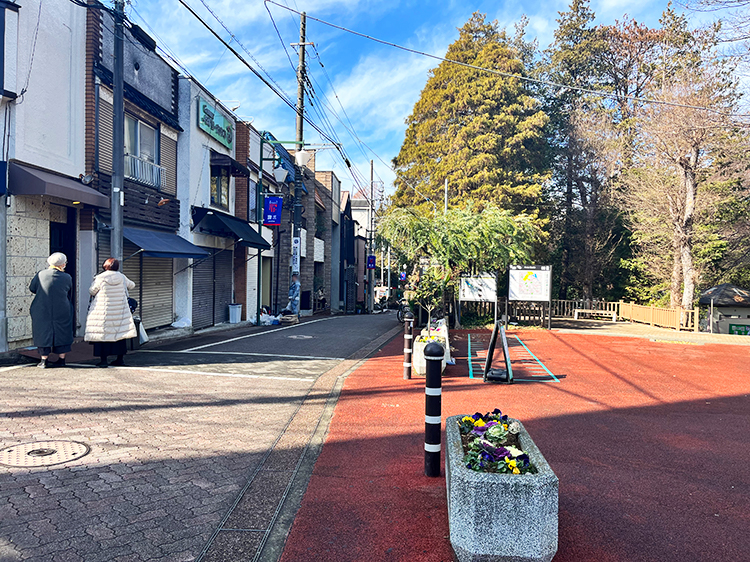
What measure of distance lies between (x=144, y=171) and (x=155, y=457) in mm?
10945

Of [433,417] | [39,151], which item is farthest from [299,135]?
[433,417]

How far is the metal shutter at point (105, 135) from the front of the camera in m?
11.9

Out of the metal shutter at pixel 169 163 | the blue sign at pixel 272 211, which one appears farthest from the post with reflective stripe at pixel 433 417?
the blue sign at pixel 272 211

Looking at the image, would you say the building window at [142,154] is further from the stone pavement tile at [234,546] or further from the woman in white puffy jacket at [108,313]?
the stone pavement tile at [234,546]

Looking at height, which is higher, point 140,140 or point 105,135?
point 140,140

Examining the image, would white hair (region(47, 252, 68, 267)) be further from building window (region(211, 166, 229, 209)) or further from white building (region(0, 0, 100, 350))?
building window (region(211, 166, 229, 209))

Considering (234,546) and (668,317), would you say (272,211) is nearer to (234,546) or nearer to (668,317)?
(668,317)

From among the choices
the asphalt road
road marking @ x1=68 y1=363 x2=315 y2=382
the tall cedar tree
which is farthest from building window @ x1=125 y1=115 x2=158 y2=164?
the tall cedar tree

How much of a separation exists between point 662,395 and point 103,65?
12569 mm

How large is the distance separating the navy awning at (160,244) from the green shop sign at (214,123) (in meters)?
3.89

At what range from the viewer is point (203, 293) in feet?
57.3

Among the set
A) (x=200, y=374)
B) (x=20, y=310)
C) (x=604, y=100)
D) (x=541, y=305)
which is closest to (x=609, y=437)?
(x=200, y=374)

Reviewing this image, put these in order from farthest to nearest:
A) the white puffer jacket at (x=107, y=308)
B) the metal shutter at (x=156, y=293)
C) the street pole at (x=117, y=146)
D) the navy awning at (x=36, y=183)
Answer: the metal shutter at (x=156, y=293)
the street pole at (x=117, y=146)
the navy awning at (x=36, y=183)
the white puffer jacket at (x=107, y=308)

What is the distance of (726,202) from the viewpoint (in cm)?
2422
